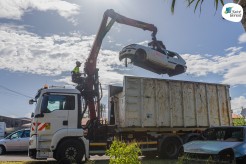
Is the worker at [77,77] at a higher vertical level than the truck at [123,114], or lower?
higher

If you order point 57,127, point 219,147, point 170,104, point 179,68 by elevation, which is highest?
point 179,68

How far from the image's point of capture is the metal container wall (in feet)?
36.7

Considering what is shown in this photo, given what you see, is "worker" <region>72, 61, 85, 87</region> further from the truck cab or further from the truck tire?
the truck tire

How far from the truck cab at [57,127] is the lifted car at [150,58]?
4988 mm

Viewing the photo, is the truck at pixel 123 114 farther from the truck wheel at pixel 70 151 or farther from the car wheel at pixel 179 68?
the car wheel at pixel 179 68

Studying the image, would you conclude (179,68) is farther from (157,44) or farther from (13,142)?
(13,142)

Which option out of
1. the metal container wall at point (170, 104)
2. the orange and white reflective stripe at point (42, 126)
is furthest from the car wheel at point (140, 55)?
the orange and white reflective stripe at point (42, 126)

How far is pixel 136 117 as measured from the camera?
439 inches

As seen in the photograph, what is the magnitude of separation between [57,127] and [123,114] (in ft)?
8.89

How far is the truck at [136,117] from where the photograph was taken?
9477 mm

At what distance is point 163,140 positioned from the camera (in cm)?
1160

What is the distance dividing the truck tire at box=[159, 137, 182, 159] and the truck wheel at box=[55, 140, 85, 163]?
3.62m

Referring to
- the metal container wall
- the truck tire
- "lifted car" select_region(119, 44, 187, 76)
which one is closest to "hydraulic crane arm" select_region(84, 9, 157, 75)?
"lifted car" select_region(119, 44, 187, 76)

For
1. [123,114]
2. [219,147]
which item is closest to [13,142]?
[123,114]
